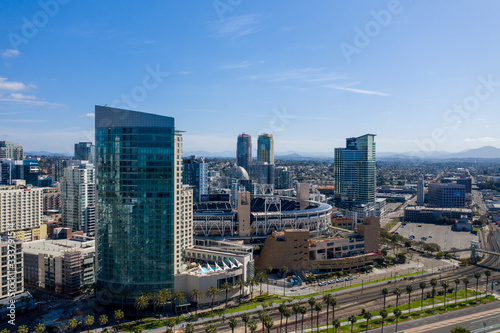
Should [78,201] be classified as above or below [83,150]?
below

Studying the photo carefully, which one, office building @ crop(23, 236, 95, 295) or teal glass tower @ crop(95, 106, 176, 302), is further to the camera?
office building @ crop(23, 236, 95, 295)

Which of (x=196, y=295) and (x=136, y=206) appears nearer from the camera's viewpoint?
(x=196, y=295)

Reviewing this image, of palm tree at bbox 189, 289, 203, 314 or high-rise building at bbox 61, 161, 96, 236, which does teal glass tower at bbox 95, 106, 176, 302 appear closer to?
palm tree at bbox 189, 289, 203, 314

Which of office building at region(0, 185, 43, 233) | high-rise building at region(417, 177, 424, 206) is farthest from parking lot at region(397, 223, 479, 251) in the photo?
office building at region(0, 185, 43, 233)

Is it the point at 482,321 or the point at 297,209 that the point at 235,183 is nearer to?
the point at 297,209

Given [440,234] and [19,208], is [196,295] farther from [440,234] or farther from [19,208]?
[440,234]

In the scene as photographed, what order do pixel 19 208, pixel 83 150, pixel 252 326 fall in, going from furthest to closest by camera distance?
pixel 83 150
pixel 19 208
pixel 252 326

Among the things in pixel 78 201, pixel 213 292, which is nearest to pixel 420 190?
pixel 78 201

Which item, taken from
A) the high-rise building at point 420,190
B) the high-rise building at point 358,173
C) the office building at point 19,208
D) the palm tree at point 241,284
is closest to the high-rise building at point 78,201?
the office building at point 19,208
